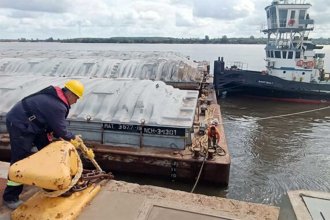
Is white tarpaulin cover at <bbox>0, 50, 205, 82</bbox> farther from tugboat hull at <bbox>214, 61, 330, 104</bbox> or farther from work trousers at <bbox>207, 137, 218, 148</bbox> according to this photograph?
work trousers at <bbox>207, 137, 218, 148</bbox>

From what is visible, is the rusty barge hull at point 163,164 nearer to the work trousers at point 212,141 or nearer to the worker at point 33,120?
the work trousers at point 212,141

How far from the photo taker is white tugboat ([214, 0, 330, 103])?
24734mm

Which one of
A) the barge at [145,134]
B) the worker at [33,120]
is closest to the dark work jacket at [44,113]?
the worker at [33,120]

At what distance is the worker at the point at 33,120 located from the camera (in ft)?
13.7

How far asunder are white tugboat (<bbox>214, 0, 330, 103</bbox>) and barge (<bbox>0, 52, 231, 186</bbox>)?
1586 centimetres

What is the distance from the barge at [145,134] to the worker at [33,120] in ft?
16.2

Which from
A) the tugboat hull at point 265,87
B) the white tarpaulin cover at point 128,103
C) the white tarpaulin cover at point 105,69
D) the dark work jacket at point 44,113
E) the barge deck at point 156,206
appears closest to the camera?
the dark work jacket at point 44,113

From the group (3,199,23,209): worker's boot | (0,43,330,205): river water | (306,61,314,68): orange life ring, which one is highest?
(306,61,314,68): orange life ring

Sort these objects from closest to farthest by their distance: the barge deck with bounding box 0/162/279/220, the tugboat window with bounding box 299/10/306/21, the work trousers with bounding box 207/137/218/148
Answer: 1. the barge deck with bounding box 0/162/279/220
2. the work trousers with bounding box 207/137/218/148
3. the tugboat window with bounding box 299/10/306/21

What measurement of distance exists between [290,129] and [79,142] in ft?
52.8

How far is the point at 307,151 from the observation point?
14469 millimetres

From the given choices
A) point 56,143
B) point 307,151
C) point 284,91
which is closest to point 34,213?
point 56,143

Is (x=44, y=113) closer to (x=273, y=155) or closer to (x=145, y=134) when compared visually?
(x=145, y=134)

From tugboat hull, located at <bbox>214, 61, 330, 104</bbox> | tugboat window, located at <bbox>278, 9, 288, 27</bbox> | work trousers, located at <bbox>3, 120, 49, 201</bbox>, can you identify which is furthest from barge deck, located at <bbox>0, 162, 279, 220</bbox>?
tugboat window, located at <bbox>278, 9, 288, 27</bbox>
